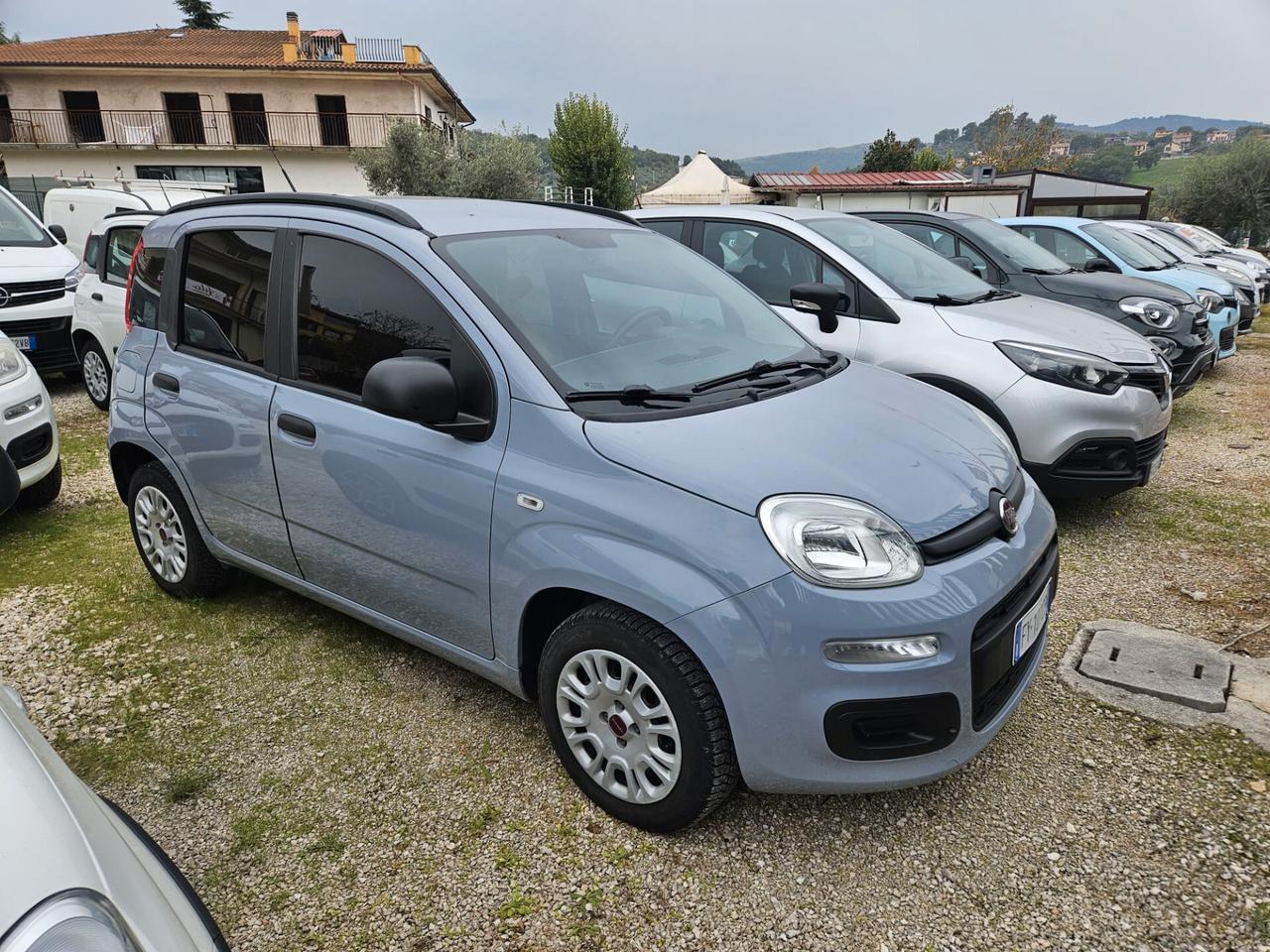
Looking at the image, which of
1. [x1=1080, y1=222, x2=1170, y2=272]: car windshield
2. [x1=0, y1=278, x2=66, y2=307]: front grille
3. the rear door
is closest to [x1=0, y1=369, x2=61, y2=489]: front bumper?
the rear door

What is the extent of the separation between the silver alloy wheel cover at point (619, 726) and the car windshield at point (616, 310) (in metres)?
0.81

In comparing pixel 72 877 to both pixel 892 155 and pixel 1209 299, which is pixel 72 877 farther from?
pixel 892 155

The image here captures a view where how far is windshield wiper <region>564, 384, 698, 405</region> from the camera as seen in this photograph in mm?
2402

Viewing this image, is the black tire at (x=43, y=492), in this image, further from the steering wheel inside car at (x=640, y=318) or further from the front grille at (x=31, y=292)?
the steering wheel inside car at (x=640, y=318)

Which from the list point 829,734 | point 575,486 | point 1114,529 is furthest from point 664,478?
point 1114,529

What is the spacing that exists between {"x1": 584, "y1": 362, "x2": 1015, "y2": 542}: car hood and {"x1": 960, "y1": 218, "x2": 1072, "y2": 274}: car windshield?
4.82m

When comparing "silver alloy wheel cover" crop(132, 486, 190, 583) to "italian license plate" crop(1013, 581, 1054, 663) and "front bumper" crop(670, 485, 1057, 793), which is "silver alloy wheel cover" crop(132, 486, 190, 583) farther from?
"italian license plate" crop(1013, 581, 1054, 663)

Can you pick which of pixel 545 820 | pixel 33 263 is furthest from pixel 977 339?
pixel 33 263

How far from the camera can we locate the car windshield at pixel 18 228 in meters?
8.02

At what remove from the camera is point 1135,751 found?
271 cm

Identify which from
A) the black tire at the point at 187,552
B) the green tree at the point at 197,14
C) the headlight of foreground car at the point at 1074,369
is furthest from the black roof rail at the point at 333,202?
the green tree at the point at 197,14

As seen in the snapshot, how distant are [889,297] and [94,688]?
4.32m

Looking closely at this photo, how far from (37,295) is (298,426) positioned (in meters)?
6.61

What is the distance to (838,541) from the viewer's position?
2.08m
